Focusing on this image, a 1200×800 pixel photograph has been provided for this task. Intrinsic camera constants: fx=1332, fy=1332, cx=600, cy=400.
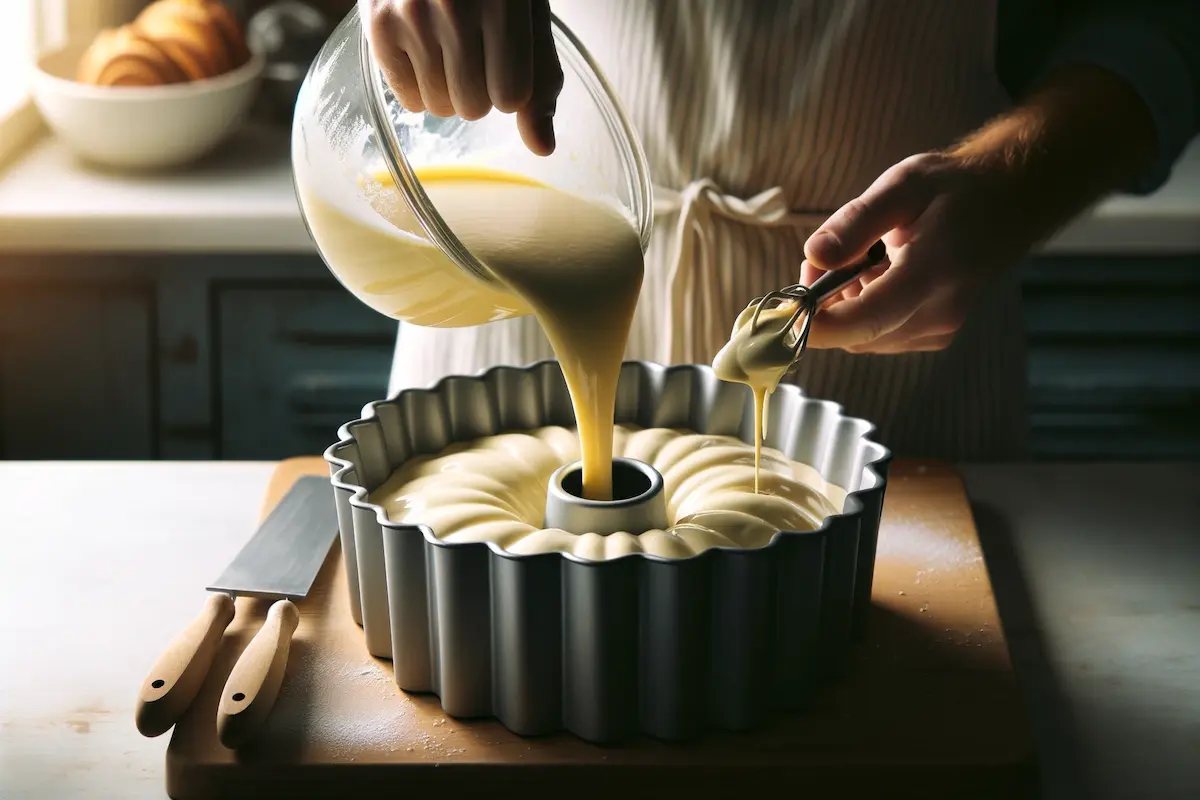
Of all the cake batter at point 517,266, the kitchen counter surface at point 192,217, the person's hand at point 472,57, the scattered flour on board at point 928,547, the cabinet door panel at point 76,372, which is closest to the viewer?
the person's hand at point 472,57

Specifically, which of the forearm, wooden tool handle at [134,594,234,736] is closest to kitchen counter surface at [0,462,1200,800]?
wooden tool handle at [134,594,234,736]

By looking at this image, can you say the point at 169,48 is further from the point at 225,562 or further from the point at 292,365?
the point at 225,562

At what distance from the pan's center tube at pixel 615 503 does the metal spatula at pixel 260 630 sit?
24 centimetres

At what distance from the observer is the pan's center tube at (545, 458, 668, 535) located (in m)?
1.08

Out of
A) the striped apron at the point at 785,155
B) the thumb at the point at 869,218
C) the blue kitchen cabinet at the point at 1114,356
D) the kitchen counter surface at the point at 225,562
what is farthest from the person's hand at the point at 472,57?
the blue kitchen cabinet at the point at 1114,356

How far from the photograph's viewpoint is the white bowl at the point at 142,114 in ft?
6.91

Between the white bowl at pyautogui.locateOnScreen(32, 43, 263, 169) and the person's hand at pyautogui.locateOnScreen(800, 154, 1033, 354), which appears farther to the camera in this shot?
the white bowl at pyautogui.locateOnScreen(32, 43, 263, 169)

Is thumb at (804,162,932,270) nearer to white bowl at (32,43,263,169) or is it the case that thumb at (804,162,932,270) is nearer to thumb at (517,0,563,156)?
thumb at (517,0,563,156)

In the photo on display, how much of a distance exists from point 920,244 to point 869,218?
65mm

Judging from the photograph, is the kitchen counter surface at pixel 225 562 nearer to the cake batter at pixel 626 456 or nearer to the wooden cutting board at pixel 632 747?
the wooden cutting board at pixel 632 747

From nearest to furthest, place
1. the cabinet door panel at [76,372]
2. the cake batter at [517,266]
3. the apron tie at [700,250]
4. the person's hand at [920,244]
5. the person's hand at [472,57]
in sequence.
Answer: the person's hand at [472,57] < the cake batter at [517,266] < the person's hand at [920,244] < the apron tie at [700,250] < the cabinet door panel at [76,372]

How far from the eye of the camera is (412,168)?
1044 millimetres

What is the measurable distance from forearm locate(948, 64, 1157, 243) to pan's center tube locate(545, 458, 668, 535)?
1.34 feet

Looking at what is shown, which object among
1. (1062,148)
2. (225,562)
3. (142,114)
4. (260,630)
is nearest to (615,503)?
(260,630)
